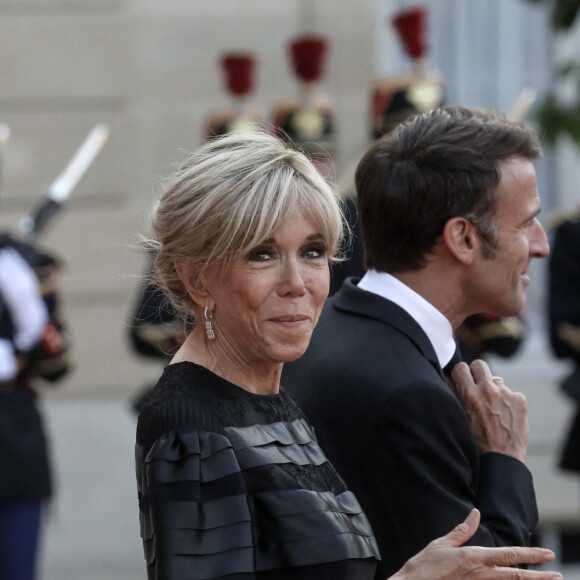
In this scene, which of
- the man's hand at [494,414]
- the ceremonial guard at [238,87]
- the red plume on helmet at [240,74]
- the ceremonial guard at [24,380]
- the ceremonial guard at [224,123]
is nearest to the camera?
the man's hand at [494,414]

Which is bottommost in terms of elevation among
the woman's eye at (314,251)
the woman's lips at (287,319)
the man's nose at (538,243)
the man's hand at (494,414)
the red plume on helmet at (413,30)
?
the man's hand at (494,414)

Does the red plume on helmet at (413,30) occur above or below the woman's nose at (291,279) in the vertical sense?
above

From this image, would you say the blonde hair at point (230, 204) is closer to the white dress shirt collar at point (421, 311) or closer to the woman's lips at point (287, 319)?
the woman's lips at point (287, 319)

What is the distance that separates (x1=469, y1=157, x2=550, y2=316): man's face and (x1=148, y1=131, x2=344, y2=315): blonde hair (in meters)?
0.56

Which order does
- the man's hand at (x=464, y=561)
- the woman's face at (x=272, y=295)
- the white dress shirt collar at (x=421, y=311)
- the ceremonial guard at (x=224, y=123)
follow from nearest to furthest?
the man's hand at (x=464, y=561), the woman's face at (x=272, y=295), the white dress shirt collar at (x=421, y=311), the ceremonial guard at (x=224, y=123)

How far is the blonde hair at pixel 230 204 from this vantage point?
2.04m

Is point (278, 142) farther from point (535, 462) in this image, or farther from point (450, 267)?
point (535, 462)

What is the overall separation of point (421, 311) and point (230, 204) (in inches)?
26.4

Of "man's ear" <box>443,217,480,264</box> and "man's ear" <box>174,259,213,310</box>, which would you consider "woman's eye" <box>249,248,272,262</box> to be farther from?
"man's ear" <box>443,217,480,264</box>

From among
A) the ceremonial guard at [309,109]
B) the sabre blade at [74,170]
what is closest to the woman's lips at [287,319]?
the ceremonial guard at [309,109]

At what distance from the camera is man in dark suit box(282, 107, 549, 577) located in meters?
2.31

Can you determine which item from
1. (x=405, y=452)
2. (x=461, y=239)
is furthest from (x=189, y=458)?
(x=461, y=239)

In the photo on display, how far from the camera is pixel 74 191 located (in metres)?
6.89

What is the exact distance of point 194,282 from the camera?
2.12 m
